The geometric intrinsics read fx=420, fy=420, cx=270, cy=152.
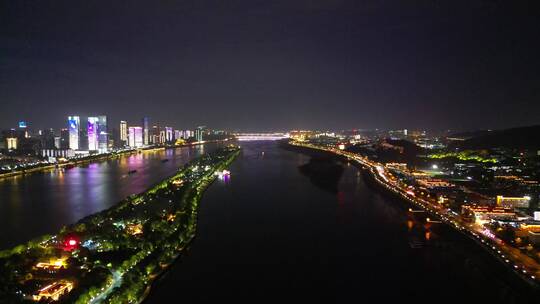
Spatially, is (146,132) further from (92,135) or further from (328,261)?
(328,261)

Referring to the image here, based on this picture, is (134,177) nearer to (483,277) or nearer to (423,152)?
(483,277)

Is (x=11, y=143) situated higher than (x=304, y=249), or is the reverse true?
(x=11, y=143)

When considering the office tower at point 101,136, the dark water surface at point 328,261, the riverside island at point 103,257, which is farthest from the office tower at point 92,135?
the riverside island at point 103,257

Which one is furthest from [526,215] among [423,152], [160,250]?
[423,152]

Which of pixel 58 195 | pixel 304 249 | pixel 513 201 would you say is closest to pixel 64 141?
pixel 58 195

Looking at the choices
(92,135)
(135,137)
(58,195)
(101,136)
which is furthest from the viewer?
(135,137)

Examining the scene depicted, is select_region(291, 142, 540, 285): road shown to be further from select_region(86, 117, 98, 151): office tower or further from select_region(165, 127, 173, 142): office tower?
select_region(165, 127, 173, 142): office tower

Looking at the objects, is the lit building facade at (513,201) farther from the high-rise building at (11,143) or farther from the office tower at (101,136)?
the high-rise building at (11,143)

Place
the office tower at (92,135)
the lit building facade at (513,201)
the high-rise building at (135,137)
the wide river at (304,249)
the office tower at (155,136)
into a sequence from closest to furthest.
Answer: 1. the wide river at (304,249)
2. the lit building facade at (513,201)
3. the office tower at (92,135)
4. the high-rise building at (135,137)
5. the office tower at (155,136)
